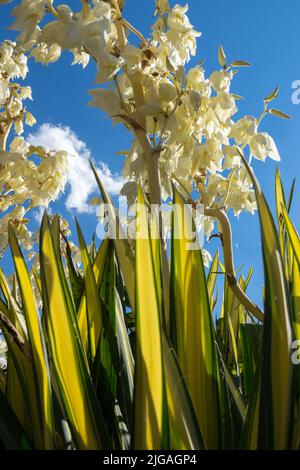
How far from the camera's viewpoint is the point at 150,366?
48 centimetres

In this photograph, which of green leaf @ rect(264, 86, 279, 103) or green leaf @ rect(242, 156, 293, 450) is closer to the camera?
green leaf @ rect(242, 156, 293, 450)

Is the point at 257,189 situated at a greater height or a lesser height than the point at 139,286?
greater

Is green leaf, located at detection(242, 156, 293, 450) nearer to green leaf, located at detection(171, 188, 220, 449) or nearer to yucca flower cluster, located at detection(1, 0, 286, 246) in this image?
green leaf, located at detection(171, 188, 220, 449)

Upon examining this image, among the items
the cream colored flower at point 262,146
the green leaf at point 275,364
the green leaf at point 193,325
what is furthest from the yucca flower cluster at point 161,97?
the green leaf at point 275,364

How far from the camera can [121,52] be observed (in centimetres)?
105

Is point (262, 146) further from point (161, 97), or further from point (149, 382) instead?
point (149, 382)

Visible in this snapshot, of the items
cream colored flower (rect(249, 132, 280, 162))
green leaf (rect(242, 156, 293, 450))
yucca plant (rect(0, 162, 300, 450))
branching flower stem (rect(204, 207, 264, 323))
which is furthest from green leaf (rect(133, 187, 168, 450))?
cream colored flower (rect(249, 132, 280, 162))

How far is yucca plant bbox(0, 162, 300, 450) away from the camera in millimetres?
495

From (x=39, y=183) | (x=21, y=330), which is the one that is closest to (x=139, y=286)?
(x=21, y=330)

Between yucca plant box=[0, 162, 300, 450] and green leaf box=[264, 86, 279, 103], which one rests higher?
green leaf box=[264, 86, 279, 103]

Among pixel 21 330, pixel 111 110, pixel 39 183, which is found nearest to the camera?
pixel 21 330

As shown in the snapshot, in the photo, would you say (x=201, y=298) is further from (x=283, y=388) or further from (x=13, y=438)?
(x=13, y=438)

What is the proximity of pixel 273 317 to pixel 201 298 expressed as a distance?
14 cm
